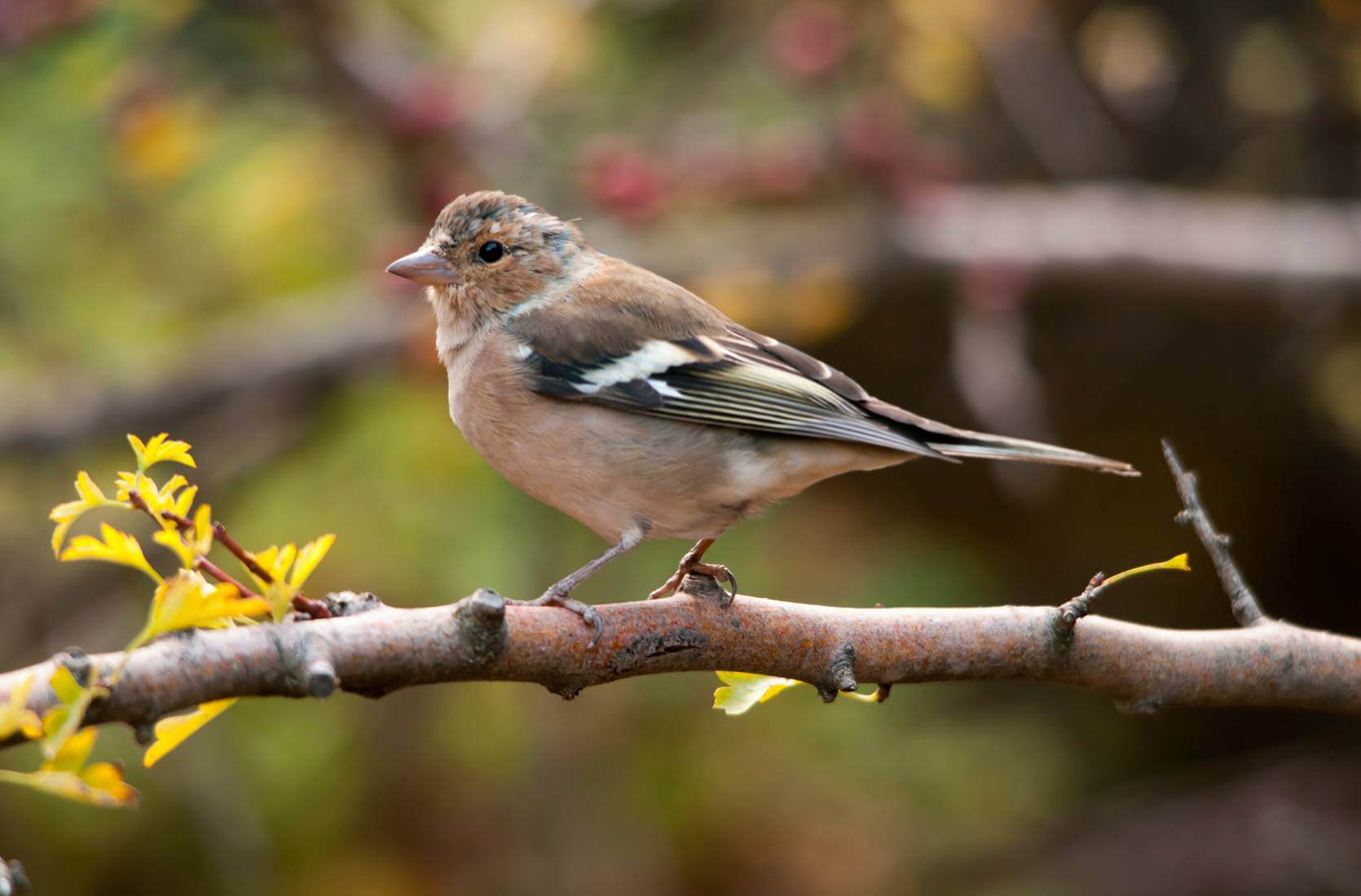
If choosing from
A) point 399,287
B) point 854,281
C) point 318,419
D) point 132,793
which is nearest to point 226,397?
→ point 318,419

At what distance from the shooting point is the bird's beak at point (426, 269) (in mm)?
3598

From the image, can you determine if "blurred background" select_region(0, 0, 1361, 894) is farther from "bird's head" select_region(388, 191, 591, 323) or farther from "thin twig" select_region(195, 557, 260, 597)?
"thin twig" select_region(195, 557, 260, 597)

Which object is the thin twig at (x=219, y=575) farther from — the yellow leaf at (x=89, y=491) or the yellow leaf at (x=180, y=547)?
the yellow leaf at (x=89, y=491)

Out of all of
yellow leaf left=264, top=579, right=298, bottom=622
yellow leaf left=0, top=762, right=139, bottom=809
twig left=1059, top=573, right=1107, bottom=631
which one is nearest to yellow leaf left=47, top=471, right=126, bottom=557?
yellow leaf left=264, top=579, right=298, bottom=622

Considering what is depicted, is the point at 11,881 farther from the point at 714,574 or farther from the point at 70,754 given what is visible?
the point at 714,574

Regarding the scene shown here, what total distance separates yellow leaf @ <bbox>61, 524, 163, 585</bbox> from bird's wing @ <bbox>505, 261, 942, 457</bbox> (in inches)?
55.8

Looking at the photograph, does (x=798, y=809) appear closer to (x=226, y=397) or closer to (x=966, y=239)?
(x=966, y=239)

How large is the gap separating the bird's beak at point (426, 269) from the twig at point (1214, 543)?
1.91 metres

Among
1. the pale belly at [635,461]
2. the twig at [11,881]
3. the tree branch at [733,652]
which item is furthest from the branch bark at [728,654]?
the pale belly at [635,461]

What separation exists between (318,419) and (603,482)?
134 inches

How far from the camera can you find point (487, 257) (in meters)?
3.74

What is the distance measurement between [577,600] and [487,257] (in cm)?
130

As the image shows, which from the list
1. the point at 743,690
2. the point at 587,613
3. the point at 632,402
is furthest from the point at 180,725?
the point at 632,402

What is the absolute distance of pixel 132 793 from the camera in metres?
1.61
